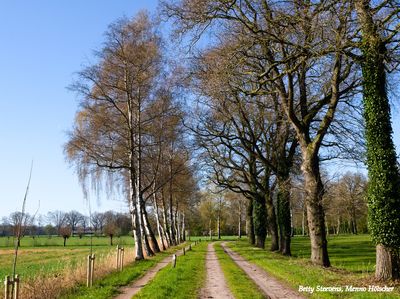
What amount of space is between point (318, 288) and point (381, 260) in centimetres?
235

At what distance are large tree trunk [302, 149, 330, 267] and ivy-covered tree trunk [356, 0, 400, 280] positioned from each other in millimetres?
5122

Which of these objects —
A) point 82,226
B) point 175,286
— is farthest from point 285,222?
point 82,226

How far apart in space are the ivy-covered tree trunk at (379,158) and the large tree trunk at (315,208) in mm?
5122

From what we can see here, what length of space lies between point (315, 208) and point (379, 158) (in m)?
6.11

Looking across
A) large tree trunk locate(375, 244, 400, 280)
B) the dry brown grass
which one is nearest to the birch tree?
the dry brown grass

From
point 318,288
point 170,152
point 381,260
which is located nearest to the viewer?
point 318,288

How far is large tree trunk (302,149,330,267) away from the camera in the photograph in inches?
727

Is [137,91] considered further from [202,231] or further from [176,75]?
[202,231]

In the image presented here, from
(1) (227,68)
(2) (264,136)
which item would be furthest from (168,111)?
(1) (227,68)

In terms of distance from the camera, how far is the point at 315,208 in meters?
18.6

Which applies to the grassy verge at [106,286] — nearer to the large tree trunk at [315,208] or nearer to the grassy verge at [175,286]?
the grassy verge at [175,286]

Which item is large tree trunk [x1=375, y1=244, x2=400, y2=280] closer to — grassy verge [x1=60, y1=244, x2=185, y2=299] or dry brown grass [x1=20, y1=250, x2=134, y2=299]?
grassy verge [x1=60, y1=244, x2=185, y2=299]

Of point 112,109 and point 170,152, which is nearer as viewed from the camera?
point 112,109

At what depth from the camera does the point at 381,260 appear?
12750 mm
